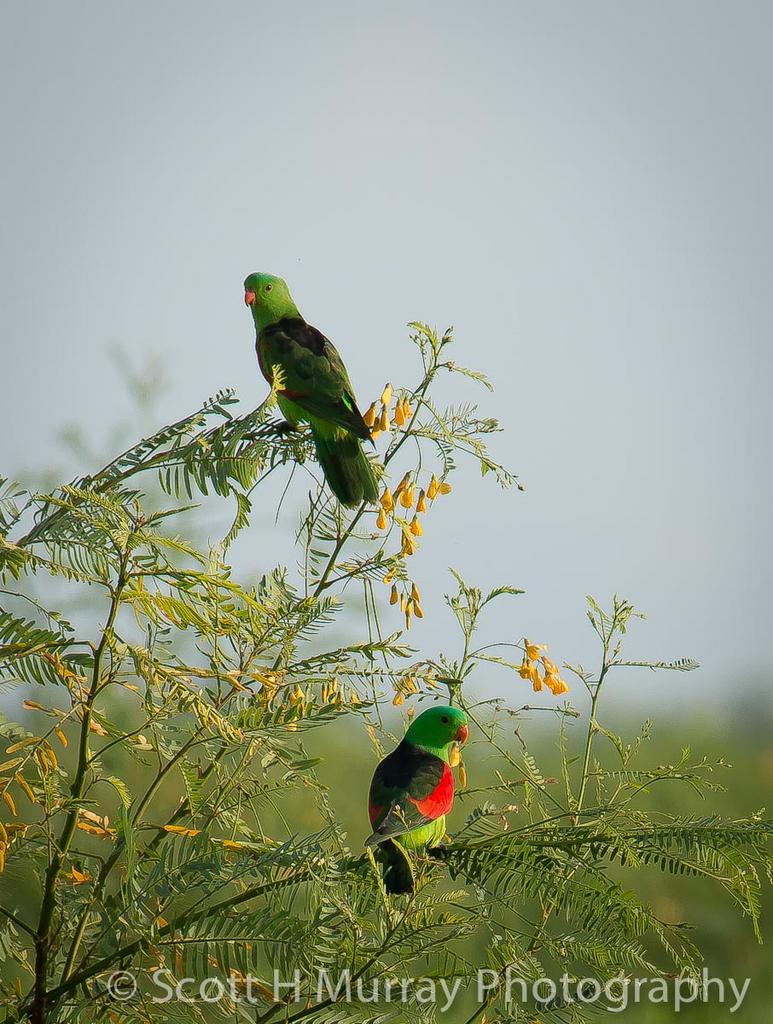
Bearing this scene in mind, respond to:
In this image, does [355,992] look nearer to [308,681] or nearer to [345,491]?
[308,681]

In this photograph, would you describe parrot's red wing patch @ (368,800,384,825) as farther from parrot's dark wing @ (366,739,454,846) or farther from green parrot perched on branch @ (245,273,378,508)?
green parrot perched on branch @ (245,273,378,508)

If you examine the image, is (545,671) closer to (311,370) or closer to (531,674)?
(531,674)

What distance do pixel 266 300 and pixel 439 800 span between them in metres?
0.64

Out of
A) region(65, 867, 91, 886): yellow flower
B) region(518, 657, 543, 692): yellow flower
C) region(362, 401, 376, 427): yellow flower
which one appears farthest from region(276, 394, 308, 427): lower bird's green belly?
region(65, 867, 91, 886): yellow flower

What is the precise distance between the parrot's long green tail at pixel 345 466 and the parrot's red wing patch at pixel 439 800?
0.22 m

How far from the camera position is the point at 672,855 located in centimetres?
54

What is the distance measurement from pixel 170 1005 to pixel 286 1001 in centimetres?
6

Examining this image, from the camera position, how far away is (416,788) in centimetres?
73

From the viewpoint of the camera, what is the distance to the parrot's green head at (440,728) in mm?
831

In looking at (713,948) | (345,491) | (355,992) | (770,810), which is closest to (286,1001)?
(355,992)

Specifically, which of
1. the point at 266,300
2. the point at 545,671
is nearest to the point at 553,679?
the point at 545,671

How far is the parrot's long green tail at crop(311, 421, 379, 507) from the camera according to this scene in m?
0.83

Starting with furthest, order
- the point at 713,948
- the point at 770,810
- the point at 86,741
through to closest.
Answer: the point at 770,810 → the point at 713,948 → the point at 86,741

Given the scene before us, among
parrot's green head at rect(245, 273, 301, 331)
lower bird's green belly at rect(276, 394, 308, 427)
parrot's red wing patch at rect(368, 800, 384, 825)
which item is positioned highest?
parrot's green head at rect(245, 273, 301, 331)
